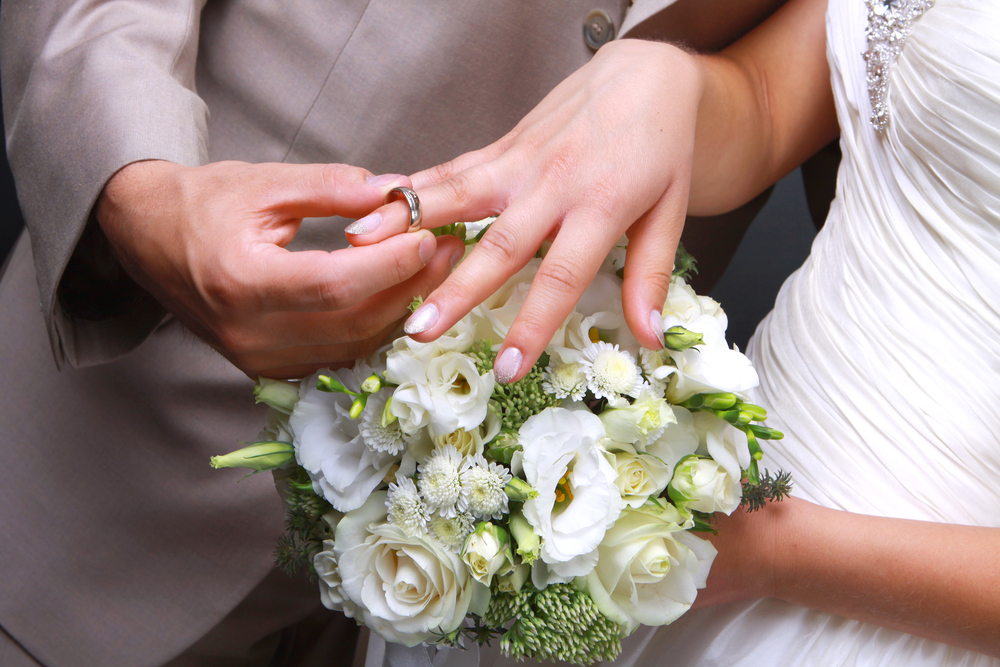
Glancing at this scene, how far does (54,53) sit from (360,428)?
0.74 meters

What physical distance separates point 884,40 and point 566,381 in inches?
25.1

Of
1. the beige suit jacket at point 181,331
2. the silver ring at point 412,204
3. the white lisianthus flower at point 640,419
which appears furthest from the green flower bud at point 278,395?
the beige suit jacket at point 181,331

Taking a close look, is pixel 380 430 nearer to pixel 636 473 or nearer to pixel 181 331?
pixel 636 473

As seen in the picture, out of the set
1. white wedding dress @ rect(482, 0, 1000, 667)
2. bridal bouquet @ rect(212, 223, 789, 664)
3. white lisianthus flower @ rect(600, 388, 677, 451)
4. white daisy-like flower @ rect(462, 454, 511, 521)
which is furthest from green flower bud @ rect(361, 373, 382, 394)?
white wedding dress @ rect(482, 0, 1000, 667)

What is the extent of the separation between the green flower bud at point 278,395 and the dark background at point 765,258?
4.58 ft

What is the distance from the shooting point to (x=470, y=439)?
59 cm

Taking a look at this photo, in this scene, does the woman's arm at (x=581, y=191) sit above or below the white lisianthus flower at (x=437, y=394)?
above

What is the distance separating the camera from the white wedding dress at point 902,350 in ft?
2.36

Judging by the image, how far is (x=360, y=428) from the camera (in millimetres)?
584

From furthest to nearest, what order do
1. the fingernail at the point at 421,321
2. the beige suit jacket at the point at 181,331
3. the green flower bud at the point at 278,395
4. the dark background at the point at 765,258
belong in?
1. the dark background at the point at 765,258
2. the beige suit jacket at the point at 181,331
3. the green flower bud at the point at 278,395
4. the fingernail at the point at 421,321

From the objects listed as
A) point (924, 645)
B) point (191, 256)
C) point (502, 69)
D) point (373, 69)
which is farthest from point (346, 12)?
point (924, 645)

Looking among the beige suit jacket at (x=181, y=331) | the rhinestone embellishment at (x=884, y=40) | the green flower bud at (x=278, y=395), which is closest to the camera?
the green flower bud at (x=278, y=395)

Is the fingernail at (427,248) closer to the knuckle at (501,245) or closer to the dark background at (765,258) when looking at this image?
the knuckle at (501,245)

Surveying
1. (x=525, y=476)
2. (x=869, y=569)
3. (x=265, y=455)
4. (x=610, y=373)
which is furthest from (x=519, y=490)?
(x=869, y=569)
